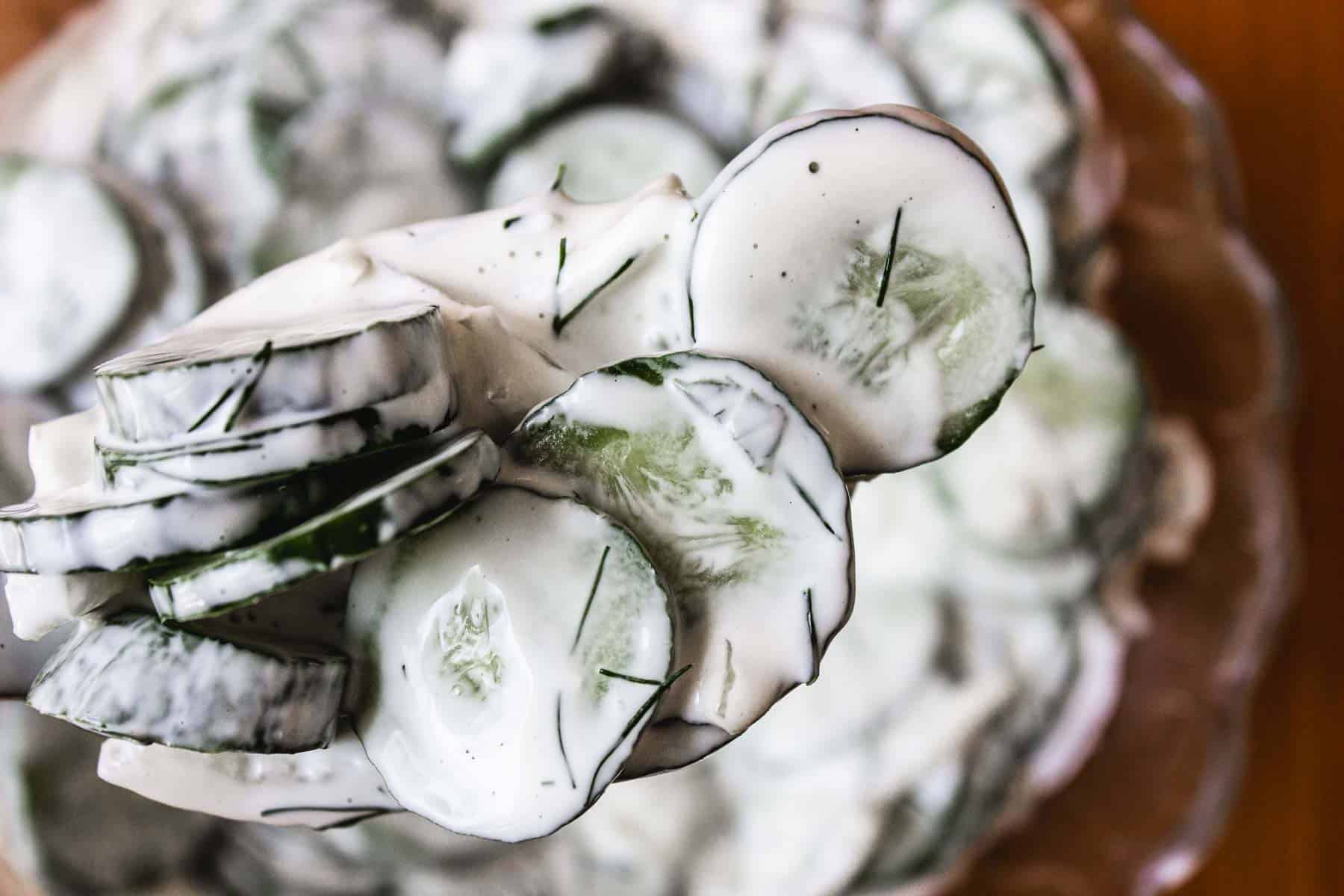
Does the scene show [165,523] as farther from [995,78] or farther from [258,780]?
[995,78]

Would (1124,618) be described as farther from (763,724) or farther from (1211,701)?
(763,724)

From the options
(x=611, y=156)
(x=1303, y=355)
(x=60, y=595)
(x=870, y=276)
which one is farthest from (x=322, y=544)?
(x=1303, y=355)

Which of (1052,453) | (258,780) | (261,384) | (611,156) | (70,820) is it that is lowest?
(70,820)

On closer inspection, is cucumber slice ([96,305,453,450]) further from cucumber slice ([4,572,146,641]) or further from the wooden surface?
the wooden surface

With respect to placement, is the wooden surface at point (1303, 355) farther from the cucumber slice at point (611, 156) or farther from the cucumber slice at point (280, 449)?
the cucumber slice at point (280, 449)

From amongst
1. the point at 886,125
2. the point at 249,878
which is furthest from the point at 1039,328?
the point at 249,878

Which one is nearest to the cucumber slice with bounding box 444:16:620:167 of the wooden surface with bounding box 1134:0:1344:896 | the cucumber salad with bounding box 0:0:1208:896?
the cucumber salad with bounding box 0:0:1208:896
